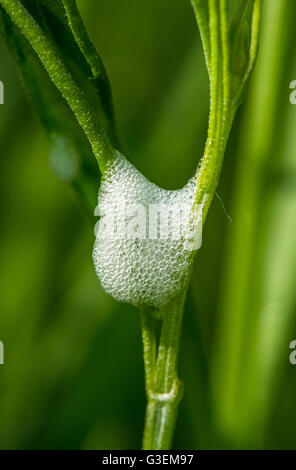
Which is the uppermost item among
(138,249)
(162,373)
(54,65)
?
(54,65)

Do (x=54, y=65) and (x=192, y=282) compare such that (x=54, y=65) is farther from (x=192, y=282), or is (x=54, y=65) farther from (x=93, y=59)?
(x=192, y=282)

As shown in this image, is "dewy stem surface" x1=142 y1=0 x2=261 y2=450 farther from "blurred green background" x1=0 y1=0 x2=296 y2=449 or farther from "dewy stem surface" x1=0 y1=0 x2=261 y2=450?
"blurred green background" x1=0 y1=0 x2=296 y2=449

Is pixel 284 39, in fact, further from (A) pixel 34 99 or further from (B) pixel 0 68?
(B) pixel 0 68

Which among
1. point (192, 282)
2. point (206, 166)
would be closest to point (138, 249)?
point (206, 166)

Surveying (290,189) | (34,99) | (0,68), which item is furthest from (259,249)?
(0,68)

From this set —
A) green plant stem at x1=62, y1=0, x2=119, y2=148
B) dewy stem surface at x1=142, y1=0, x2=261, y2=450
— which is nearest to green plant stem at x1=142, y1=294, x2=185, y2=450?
dewy stem surface at x1=142, y1=0, x2=261, y2=450

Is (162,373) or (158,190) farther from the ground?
(158,190)
